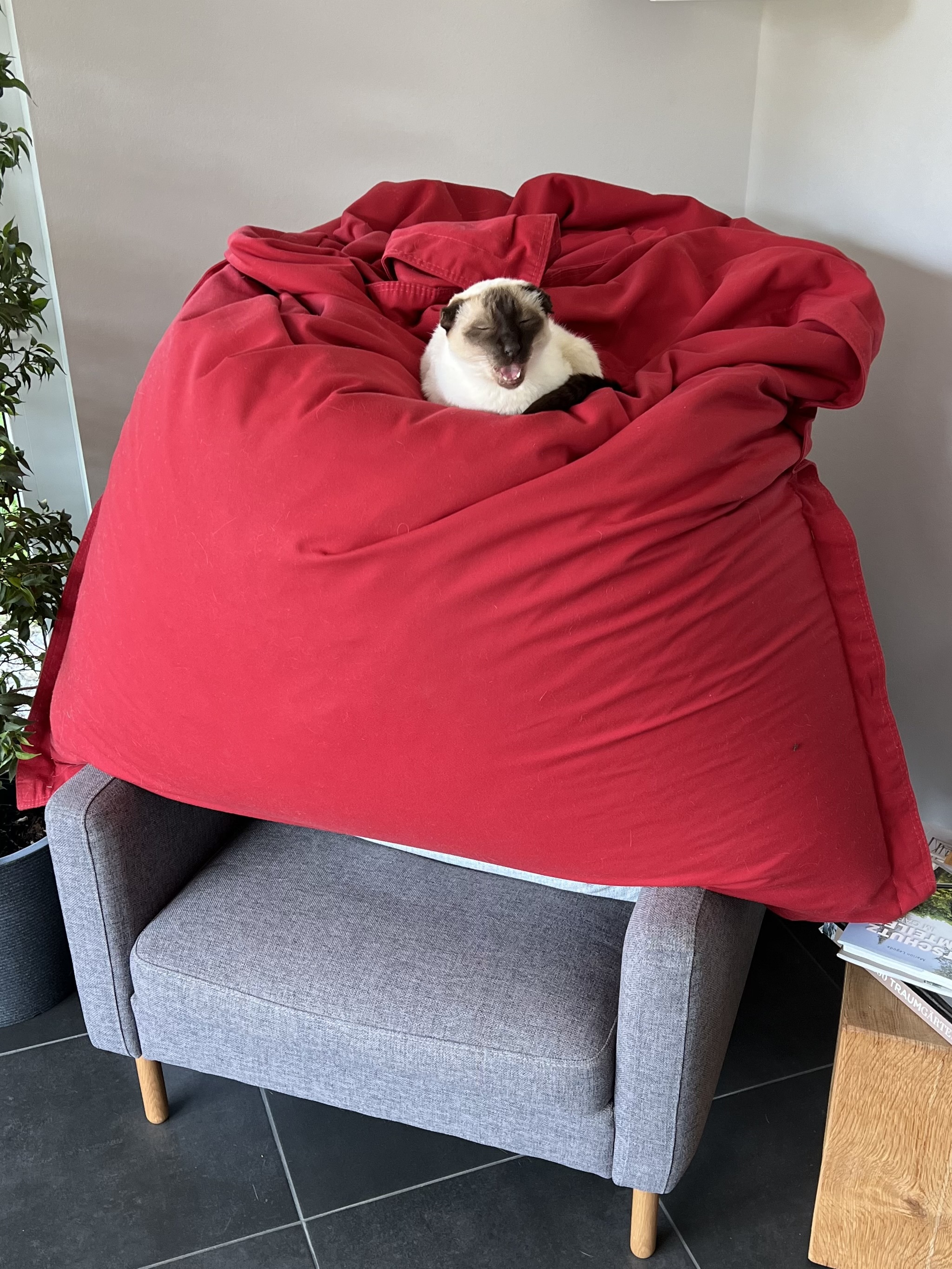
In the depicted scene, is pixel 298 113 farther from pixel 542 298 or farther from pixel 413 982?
pixel 413 982

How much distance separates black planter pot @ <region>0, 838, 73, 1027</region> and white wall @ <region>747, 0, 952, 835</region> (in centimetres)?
135

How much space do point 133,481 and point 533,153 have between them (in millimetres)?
1134

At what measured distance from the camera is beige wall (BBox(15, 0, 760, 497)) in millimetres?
1654

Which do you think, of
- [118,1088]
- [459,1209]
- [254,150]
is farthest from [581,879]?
[254,150]

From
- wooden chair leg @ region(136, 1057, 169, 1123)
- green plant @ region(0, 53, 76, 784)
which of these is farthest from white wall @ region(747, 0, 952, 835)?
green plant @ region(0, 53, 76, 784)

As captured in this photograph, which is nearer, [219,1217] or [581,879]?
[581,879]

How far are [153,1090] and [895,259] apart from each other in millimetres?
1690

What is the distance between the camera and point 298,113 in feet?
5.81

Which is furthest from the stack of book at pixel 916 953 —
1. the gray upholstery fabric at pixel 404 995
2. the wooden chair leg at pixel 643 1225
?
the wooden chair leg at pixel 643 1225

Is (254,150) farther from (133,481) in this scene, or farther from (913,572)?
(913,572)

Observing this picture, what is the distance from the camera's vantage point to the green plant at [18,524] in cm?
141

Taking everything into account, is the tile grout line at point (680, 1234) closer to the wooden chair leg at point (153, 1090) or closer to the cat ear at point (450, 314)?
the wooden chair leg at point (153, 1090)

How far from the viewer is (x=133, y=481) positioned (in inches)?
47.7

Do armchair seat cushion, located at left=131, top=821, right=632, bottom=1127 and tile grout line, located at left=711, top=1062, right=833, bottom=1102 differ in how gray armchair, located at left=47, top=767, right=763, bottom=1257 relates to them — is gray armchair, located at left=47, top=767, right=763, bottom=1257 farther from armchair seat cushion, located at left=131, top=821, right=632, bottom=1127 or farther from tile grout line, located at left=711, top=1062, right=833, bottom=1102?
tile grout line, located at left=711, top=1062, right=833, bottom=1102
